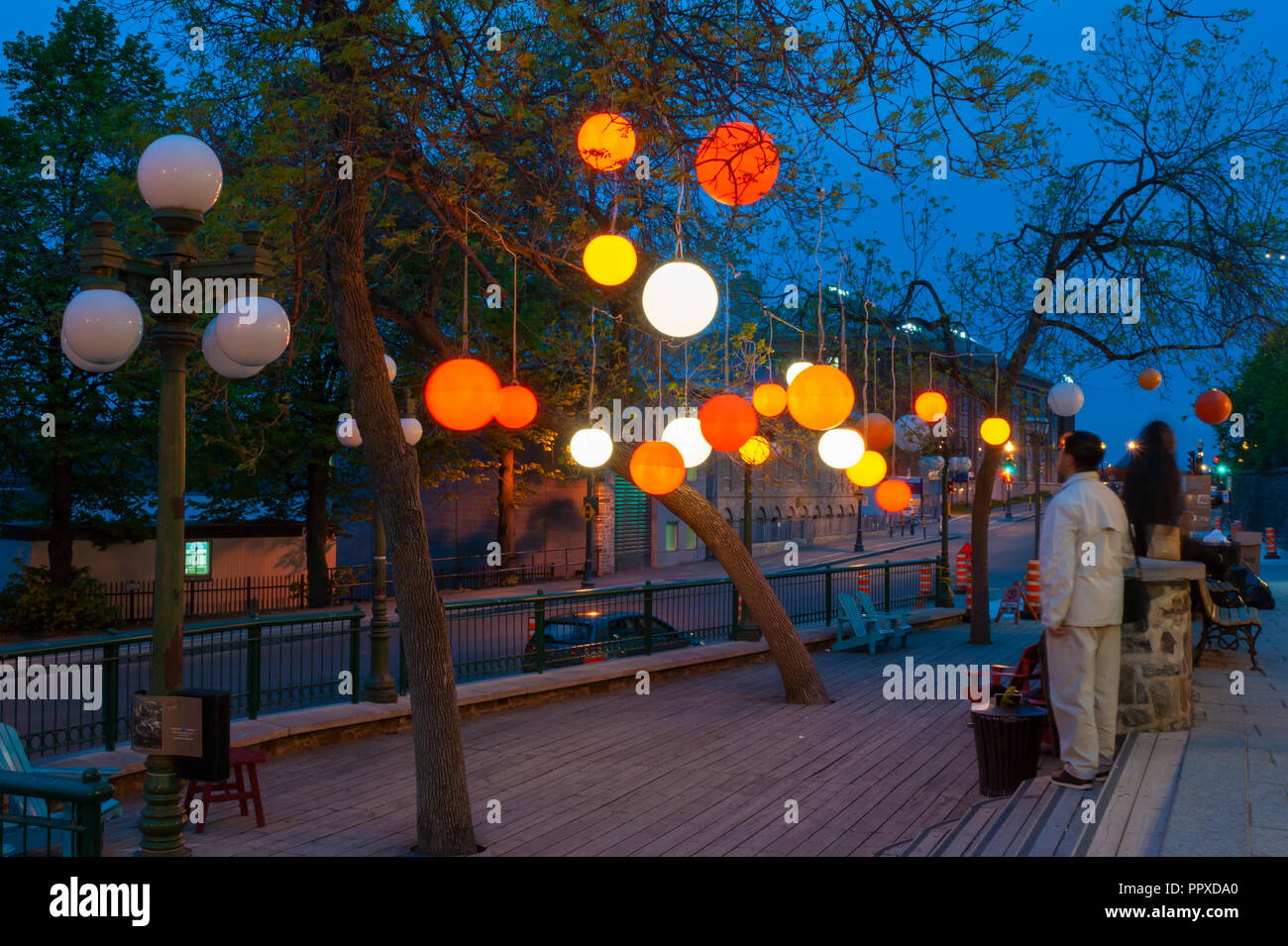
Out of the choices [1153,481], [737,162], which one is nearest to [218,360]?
[737,162]

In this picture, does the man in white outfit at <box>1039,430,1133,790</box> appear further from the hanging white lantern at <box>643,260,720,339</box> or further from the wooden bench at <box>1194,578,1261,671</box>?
the wooden bench at <box>1194,578,1261,671</box>

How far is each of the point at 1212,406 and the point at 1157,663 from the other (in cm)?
975

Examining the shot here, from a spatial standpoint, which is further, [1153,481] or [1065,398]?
[1065,398]

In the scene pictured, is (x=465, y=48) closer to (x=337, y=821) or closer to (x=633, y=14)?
(x=633, y=14)

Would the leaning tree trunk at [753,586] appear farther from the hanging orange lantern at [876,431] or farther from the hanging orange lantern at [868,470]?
the hanging orange lantern at [868,470]

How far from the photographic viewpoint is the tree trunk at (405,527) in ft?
24.4

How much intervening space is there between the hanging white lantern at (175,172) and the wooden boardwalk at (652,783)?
4.69m

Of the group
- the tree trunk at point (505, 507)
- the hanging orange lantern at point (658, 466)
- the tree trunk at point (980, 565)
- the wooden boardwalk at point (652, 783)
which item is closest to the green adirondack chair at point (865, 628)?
the tree trunk at point (980, 565)

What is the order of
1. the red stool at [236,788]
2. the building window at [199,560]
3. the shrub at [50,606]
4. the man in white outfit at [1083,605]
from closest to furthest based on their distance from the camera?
1. the man in white outfit at [1083,605]
2. the red stool at [236,788]
3. the shrub at [50,606]
4. the building window at [199,560]

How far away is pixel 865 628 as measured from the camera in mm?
18656

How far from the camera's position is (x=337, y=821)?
8.25 meters

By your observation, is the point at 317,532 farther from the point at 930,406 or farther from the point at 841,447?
the point at 841,447

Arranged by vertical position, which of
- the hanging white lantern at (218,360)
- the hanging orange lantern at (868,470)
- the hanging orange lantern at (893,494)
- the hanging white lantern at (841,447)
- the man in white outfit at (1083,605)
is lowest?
the man in white outfit at (1083,605)
